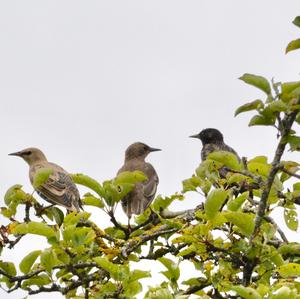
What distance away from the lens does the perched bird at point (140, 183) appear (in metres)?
9.28

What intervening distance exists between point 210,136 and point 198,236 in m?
11.9

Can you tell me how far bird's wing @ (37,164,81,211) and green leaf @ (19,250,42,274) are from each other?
3585mm

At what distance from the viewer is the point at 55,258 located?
529 cm

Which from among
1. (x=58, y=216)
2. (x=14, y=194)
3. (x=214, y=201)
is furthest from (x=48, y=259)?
(x=214, y=201)

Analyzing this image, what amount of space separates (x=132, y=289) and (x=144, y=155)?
27.1 ft

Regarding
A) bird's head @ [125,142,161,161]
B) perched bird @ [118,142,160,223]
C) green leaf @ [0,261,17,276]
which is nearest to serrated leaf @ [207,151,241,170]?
green leaf @ [0,261,17,276]

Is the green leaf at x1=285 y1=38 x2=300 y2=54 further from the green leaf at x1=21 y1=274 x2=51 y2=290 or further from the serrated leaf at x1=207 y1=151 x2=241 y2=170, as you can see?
the green leaf at x1=21 y1=274 x2=51 y2=290

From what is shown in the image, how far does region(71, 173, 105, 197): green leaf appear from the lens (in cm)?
578

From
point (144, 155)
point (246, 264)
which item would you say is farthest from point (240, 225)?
point (144, 155)

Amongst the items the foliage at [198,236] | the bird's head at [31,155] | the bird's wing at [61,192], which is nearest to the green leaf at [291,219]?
the foliage at [198,236]

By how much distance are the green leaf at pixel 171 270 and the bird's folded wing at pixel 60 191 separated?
3946 mm

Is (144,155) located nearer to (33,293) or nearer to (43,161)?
(43,161)

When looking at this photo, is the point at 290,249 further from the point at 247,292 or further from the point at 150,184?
the point at 150,184

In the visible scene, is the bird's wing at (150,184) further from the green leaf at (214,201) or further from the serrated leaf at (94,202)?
the green leaf at (214,201)
